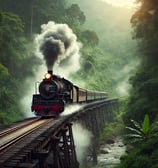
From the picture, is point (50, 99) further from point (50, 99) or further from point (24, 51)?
point (24, 51)

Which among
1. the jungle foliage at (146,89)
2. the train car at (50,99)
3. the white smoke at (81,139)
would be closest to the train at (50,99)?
the train car at (50,99)

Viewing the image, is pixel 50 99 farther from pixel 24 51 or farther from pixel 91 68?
pixel 91 68

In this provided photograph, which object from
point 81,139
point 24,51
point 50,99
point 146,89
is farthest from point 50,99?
point 24,51

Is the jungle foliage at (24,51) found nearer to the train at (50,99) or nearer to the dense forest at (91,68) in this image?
the dense forest at (91,68)

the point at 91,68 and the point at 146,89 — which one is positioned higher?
the point at 91,68

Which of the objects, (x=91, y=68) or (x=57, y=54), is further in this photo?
(x=91, y=68)

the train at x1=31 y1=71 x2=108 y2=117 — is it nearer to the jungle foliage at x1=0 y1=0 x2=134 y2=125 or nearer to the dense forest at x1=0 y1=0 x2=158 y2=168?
the dense forest at x1=0 y1=0 x2=158 y2=168

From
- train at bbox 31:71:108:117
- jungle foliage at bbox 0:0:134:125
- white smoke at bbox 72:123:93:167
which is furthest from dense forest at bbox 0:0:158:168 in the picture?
train at bbox 31:71:108:117

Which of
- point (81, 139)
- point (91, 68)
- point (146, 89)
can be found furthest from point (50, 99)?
point (91, 68)

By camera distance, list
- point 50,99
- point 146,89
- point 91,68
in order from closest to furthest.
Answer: point 50,99 → point 146,89 → point 91,68

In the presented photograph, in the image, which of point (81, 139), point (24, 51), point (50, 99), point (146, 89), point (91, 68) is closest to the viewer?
point (50, 99)

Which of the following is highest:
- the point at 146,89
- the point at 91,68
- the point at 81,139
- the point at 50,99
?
the point at 91,68

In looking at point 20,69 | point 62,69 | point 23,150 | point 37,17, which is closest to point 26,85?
point 20,69

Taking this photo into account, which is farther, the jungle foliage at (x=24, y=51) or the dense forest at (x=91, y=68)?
the jungle foliage at (x=24, y=51)
